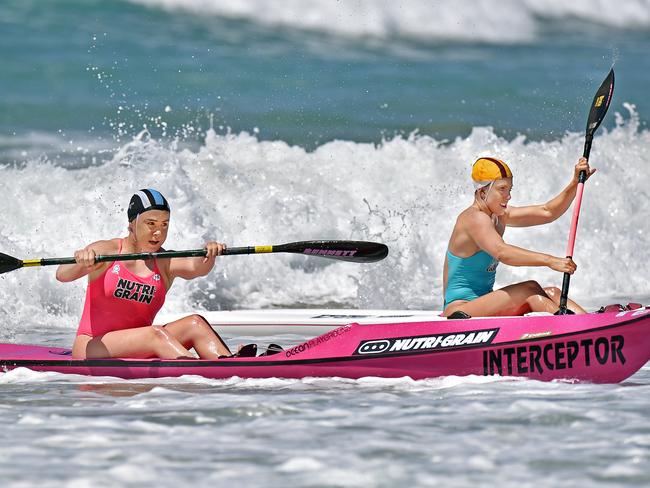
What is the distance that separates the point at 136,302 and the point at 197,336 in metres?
0.39

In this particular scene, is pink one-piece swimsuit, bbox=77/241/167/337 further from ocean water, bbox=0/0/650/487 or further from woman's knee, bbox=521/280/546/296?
woman's knee, bbox=521/280/546/296

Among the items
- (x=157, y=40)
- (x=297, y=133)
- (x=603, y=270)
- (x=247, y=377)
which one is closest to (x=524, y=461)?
(x=247, y=377)

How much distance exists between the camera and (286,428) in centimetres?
495

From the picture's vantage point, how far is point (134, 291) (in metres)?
6.45

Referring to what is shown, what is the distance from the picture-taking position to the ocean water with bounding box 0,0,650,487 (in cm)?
457

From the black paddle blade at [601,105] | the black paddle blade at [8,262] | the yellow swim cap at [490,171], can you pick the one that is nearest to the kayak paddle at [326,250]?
the black paddle blade at [8,262]

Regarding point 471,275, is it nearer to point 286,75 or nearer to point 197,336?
point 197,336

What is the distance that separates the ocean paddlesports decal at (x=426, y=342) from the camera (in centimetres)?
611

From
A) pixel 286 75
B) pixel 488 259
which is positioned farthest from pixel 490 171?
pixel 286 75

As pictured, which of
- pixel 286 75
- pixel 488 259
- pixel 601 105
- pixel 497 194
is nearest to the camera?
pixel 497 194

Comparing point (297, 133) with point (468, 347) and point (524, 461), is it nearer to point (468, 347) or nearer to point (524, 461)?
point (468, 347)

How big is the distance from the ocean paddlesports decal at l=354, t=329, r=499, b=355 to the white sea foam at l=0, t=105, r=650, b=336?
483 centimetres

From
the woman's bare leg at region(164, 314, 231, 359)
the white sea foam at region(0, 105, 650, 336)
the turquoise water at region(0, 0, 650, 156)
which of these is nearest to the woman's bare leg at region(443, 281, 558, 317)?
the woman's bare leg at region(164, 314, 231, 359)

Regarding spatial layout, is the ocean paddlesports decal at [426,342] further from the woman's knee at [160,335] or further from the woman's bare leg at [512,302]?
the woman's knee at [160,335]
